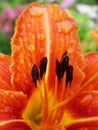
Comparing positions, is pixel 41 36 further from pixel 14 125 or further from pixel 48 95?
pixel 14 125

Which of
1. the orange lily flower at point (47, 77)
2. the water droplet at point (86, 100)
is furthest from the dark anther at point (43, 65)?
the water droplet at point (86, 100)

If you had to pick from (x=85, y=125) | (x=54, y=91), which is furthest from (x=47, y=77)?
(x=85, y=125)

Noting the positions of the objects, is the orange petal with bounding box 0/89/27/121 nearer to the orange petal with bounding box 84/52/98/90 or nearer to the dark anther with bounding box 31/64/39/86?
the dark anther with bounding box 31/64/39/86

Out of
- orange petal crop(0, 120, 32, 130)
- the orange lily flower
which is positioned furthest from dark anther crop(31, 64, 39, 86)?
orange petal crop(0, 120, 32, 130)

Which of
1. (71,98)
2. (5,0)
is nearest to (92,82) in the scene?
(71,98)

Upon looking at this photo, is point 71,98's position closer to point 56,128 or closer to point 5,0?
point 56,128

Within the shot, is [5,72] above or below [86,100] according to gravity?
above
